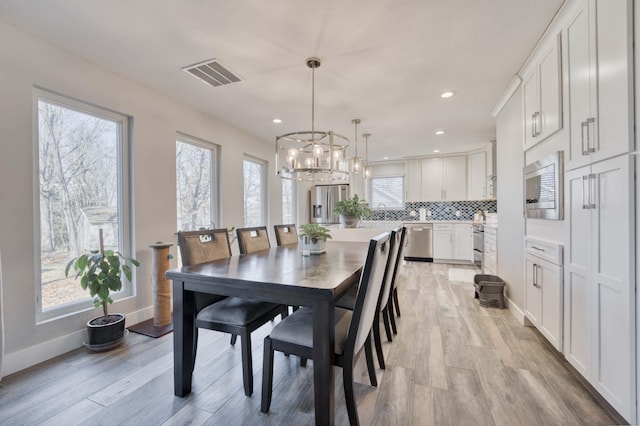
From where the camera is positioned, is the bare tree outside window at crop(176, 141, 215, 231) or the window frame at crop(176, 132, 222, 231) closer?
the bare tree outside window at crop(176, 141, 215, 231)

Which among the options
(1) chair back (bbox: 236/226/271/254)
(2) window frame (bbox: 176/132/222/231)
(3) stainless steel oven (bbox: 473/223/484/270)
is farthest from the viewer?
(3) stainless steel oven (bbox: 473/223/484/270)

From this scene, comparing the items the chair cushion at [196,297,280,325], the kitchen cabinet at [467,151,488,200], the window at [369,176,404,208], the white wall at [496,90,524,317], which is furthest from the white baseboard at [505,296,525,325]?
→ the window at [369,176,404,208]

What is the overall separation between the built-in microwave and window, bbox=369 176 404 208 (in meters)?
4.25

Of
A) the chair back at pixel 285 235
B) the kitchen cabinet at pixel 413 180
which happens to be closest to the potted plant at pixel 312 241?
the chair back at pixel 285 235

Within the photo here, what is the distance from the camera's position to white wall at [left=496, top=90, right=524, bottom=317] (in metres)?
2.77

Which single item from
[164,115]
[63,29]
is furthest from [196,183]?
[63,29]

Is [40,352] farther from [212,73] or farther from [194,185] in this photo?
[212,73]

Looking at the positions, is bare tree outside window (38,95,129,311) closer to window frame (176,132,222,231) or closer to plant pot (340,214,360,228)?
window frame (176,132,222,231)

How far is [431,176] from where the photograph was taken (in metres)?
6.28

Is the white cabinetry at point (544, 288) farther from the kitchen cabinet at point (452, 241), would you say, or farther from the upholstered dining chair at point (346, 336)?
the kitchen cabinet at point (452, 241)

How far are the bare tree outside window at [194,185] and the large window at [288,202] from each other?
2040 mm

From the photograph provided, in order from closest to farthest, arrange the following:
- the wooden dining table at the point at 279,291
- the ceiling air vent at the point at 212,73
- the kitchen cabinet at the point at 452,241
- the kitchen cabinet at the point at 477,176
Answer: the wooden dining table at the point at 279,291, the ceiling air vent at the point at 212,73, the kitchen cabinet at the point at 477,176, the kitchen cabinet at the point at 452,241

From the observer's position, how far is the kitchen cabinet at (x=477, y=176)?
564cm

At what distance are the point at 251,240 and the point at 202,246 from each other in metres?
0.68
